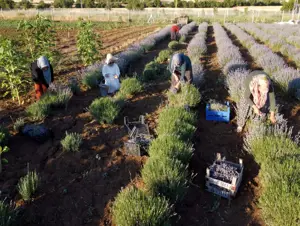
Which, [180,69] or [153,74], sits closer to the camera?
[180,69]

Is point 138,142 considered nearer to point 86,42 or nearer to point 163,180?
point 163,180

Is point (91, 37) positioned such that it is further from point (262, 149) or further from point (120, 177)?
point (262, 149)

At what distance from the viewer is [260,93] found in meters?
3.93

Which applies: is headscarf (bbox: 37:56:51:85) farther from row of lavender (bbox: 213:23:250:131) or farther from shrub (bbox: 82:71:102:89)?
row of lavender (bbox: 213:23:250:131)

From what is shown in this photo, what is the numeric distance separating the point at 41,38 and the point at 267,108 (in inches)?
234

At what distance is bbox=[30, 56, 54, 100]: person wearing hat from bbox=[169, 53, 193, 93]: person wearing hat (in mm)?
2547

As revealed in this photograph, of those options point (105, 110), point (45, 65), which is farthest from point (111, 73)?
point (105, 110)

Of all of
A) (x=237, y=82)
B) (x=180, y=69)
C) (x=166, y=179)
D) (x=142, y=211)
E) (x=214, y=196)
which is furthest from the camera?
(x=237, y=82)

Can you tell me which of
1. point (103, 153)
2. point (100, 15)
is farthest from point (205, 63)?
point (100, 15)

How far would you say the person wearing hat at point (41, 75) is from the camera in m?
5.48

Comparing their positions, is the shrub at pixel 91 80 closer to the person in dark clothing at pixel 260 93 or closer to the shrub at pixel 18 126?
the shrub at pixel 18 126

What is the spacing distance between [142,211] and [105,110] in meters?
2.56

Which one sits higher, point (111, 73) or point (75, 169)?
point (111, 73)

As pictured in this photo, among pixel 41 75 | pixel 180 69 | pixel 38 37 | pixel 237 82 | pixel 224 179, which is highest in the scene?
pixel 38 37
